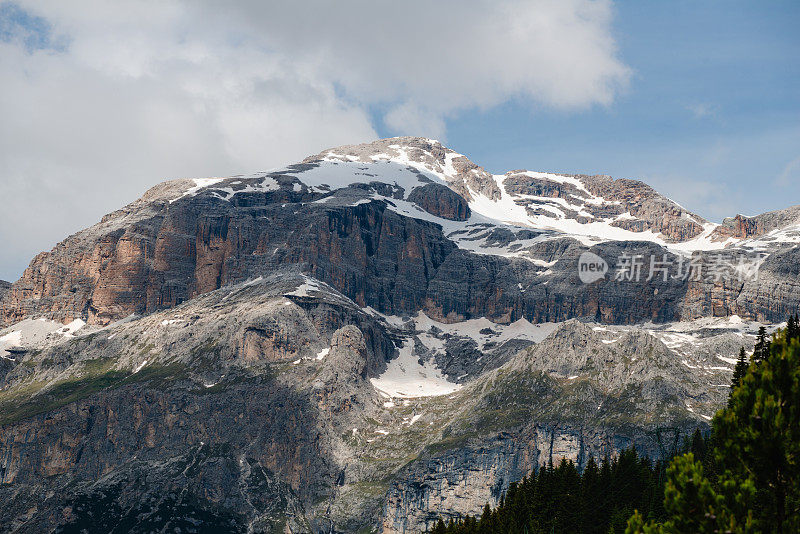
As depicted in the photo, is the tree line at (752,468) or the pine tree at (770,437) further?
the pine tree at (770,437)

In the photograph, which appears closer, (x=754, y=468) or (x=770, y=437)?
A: (x=770, y=437)

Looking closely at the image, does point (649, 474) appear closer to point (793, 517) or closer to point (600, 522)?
point (600, 522)

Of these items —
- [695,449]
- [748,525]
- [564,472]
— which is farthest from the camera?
[695,449]

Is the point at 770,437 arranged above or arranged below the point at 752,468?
above

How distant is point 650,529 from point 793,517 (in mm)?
6516

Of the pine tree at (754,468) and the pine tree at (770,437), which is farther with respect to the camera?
the pine tree at (770,437)

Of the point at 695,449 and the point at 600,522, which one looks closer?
the point at 600,522

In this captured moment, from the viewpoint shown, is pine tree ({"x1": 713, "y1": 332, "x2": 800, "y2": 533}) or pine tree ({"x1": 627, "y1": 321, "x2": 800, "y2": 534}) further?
pine tree ({"x1": 713, "y1": 332, "x2": 800, "y2": 533})

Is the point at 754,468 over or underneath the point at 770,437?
underneath

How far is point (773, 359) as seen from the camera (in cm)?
4209

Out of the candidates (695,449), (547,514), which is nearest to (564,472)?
(547,514)

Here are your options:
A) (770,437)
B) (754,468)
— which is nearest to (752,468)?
(754,468)

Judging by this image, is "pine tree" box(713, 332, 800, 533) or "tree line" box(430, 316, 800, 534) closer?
"tree line" box(430, 316, 800, 534)

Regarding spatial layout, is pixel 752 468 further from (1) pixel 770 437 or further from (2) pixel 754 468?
(1) pixel 770 437
